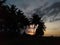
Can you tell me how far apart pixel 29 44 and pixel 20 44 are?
0.76 meters

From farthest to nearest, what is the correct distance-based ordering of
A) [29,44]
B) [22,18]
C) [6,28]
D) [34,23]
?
[34,23]
[22,18]
[6,28]
[29,44]

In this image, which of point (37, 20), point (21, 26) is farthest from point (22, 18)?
point (37, 20)

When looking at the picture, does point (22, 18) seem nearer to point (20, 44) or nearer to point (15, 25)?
point (15, 25)

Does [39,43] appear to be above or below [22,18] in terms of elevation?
below

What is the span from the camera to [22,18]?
6738cm

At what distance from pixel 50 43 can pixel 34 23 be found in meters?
55.0

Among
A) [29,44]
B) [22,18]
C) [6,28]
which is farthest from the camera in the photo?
[22,18]

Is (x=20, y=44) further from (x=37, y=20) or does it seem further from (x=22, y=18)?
(x=37, y=20)

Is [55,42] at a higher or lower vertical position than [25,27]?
lower

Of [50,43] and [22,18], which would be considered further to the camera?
[22,18]

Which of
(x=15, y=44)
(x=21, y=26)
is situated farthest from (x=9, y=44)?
(x=21, y=26)

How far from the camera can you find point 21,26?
67438 mm

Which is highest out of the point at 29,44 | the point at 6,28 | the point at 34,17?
the point at 34,17

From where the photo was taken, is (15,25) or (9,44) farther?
(15,25)
